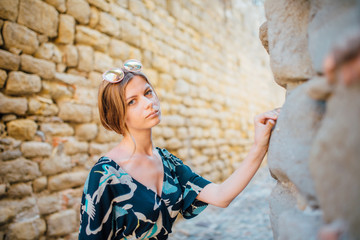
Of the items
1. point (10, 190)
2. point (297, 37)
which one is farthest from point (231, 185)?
point (10, 190)

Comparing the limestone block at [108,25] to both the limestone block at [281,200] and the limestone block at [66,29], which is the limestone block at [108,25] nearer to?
the limestone block at [66,29]

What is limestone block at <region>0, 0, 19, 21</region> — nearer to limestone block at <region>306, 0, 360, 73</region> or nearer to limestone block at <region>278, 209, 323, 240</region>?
limestone block at <region>306, 0, 360, 73</region>

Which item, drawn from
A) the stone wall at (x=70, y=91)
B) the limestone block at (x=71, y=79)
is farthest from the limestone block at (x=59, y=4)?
the limestone block at (x=71, y=79)

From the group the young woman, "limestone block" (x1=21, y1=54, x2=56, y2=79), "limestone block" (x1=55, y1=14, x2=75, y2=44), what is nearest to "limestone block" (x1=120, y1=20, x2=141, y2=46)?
"limestone block" (x1=55, y1=14, x2=75, y2=44)

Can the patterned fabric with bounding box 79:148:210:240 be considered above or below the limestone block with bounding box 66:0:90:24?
below

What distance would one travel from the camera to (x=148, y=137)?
1482 mm

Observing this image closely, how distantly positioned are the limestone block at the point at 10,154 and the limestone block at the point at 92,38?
3.95 ft

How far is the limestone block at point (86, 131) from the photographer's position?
251cm

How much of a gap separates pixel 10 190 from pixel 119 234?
1.31 meters

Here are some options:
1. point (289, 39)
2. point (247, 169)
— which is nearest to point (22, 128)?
point (247, 169)

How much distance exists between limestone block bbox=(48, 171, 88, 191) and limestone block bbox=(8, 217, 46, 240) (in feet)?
0.95

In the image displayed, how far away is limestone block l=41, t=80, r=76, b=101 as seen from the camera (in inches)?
90.0

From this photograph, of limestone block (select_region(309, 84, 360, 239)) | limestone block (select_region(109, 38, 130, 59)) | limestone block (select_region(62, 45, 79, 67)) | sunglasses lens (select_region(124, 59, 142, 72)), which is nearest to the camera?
limestone block (select_region(309, 84, 360, 239))

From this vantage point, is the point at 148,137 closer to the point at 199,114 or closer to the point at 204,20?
the point at 199,114
